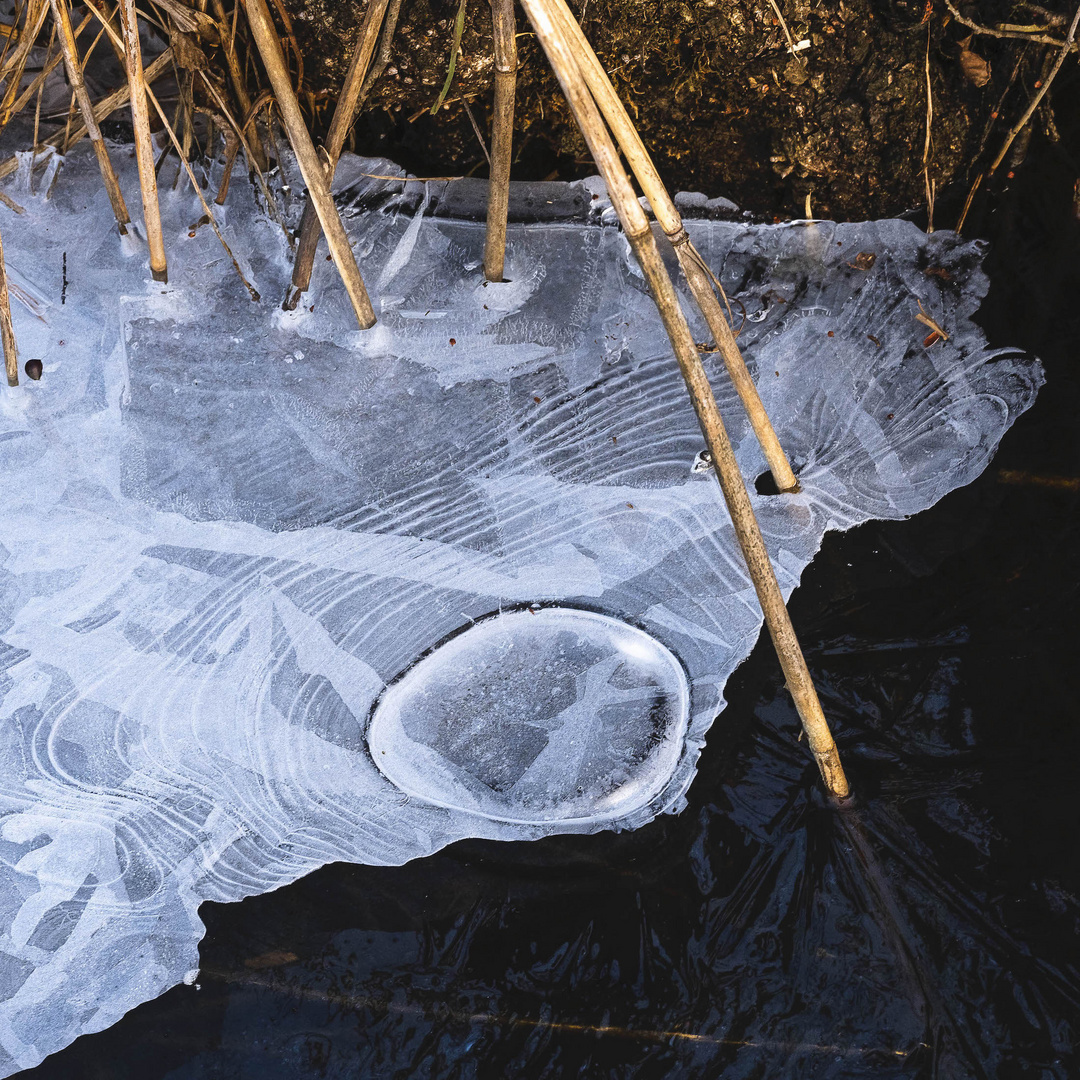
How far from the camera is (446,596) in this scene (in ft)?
5.36

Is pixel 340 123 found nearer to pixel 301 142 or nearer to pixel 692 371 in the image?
pixel 301 142

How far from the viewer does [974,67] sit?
5.51 feet

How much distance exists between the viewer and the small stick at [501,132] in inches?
51.5

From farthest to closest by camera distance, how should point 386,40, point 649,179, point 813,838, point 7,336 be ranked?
point 7,336
point 813,838
point 386,40
point 649,179

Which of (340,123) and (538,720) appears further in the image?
(538,720)

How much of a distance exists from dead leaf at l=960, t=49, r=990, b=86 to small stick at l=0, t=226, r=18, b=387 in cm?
174

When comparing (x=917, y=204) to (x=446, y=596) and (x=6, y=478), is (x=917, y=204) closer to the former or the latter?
(x=446, y=596)

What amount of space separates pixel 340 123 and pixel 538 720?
3.41 ft

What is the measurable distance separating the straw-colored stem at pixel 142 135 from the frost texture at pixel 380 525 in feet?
0.35

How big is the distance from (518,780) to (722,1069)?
21.1 inches

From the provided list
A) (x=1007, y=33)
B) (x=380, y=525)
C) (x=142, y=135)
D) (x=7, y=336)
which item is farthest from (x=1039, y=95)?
(x=7, y=336)

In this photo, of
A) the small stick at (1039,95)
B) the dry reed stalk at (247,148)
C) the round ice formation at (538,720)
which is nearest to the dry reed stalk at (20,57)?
the dry reed stalk at (247,148)

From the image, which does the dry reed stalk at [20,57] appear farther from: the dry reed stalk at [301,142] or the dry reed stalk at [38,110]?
the dry reed stalk at [301,142]

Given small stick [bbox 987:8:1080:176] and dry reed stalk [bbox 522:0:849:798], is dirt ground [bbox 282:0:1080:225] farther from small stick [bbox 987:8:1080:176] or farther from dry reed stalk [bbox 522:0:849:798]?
dry reed stalk [bbox 522:0:849:798]
